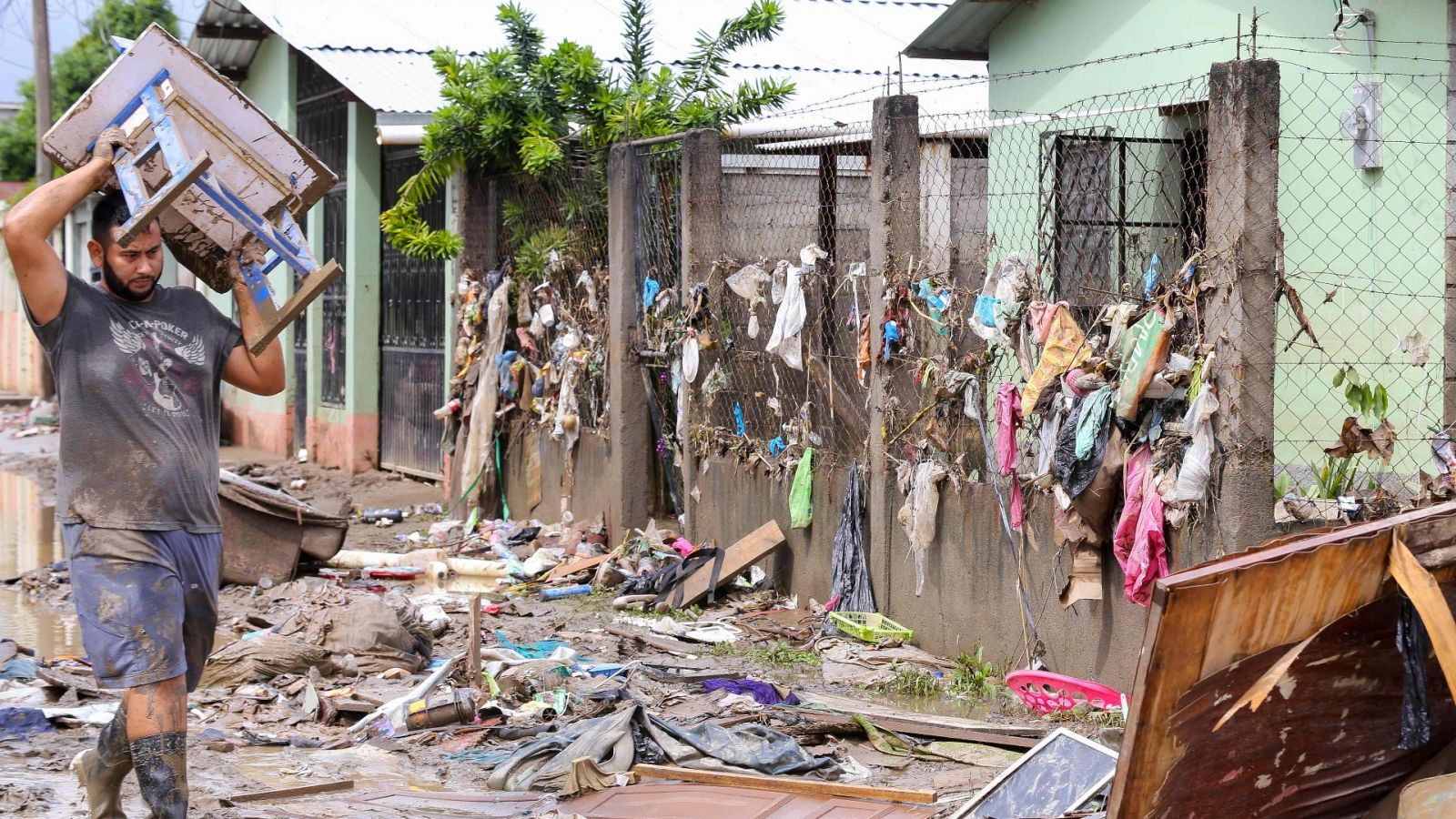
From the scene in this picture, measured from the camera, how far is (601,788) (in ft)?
17.4

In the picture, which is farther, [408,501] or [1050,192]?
[408,501]

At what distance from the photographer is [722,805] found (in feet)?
16.6

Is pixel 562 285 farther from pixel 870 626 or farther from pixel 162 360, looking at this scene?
pixel 162 360

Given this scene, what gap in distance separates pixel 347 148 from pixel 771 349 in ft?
25.9

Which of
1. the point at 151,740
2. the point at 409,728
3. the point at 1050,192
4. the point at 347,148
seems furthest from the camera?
the point at 347,148

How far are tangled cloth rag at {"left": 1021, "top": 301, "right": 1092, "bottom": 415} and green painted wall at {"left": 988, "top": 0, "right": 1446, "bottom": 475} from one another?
1.76 meters

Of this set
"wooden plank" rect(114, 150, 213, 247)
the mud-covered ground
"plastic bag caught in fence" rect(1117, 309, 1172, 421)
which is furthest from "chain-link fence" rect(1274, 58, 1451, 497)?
"wooden plank" rect(114, 150, 213, 247)

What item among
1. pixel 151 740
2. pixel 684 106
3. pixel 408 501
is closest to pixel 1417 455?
pixel 684 106

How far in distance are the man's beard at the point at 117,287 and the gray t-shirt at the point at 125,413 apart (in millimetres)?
25

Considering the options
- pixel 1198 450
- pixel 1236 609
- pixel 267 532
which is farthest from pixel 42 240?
pixel 267 532

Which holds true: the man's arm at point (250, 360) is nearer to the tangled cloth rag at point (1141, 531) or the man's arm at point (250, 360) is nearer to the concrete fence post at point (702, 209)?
the tangled cloth rag at point (1141, 531)

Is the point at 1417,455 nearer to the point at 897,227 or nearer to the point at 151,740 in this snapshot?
the point at 897,227

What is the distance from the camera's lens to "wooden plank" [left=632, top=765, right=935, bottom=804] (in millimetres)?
5145

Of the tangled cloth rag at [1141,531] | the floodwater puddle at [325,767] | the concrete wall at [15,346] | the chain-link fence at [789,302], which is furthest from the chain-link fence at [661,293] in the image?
the concrete wall at [15,346]
